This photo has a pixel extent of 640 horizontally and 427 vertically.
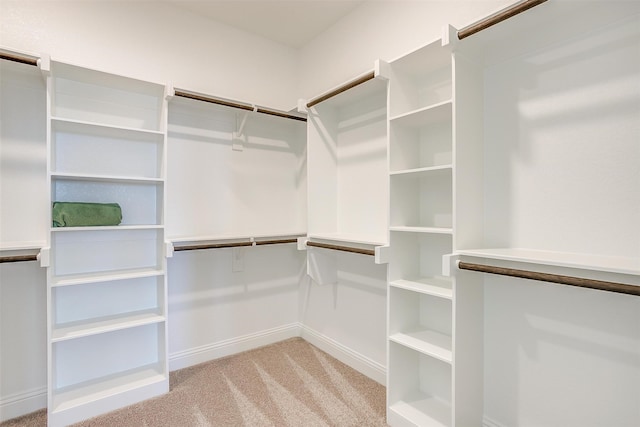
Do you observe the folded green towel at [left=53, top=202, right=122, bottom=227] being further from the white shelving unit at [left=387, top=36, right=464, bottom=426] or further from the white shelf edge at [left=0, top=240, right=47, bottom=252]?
the white shelving unit at [left=387, top=36, right=464, bottom=426]

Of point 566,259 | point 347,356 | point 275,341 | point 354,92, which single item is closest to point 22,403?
point 275,341

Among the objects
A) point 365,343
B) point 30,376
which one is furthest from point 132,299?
point 365,343

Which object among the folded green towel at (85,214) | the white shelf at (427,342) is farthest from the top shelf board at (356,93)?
the folded green towel at (85,214)

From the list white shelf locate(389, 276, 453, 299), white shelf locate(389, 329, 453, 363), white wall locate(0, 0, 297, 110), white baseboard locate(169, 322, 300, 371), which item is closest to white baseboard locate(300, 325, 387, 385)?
white baseboard locate(169, 322, 300, 371)

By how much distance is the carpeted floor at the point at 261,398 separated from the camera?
1.82 meters

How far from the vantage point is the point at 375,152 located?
90.0 inches

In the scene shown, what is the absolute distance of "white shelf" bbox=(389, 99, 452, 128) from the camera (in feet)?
5.07

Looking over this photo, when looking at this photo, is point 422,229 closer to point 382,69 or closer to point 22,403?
point 382,69

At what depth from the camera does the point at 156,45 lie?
91.5 inches

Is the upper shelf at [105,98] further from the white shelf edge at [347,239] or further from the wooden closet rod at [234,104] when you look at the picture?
the white shelf edge at [347,239]

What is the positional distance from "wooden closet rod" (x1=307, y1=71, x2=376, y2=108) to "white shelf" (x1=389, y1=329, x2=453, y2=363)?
1438 mm

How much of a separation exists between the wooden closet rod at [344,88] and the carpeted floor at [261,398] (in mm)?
1913

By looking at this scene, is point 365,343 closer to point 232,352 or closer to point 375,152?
point 232,352

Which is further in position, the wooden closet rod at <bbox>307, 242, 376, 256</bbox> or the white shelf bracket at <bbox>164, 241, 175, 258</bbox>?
the white shelf bracket at <bbox>164, 241, 175, 258</bbox>
